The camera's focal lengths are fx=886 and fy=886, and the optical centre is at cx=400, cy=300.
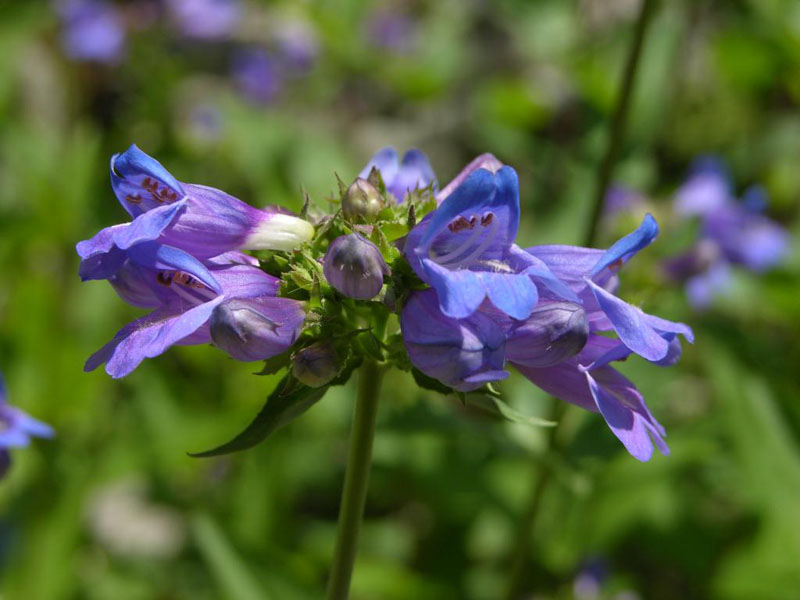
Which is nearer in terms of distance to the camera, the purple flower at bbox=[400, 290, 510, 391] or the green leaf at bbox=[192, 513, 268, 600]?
the purple flower at bbox=[400, 290, 510, 391]

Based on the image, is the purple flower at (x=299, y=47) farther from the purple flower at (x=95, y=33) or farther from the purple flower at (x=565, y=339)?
the purple flower at (x=565, y=339)

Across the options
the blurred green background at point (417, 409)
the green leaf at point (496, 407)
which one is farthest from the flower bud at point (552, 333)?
the blurred green background at point (417, 409)

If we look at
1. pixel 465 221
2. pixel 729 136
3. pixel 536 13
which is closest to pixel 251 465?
pixel 465 221

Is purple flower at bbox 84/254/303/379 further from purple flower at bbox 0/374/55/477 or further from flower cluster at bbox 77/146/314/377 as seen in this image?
purple flower at bbox 0/374/55/477

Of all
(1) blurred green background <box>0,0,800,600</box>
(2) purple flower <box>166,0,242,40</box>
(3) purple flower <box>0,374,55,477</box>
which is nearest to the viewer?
(3) purple flower <box>0,374,55,477</box>

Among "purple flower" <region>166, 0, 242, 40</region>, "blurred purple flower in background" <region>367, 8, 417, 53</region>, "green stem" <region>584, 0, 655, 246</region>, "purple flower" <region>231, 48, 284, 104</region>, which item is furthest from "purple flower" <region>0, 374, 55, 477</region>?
"blurred purple flower in background" <region>367, 8, 417, 53</region>
